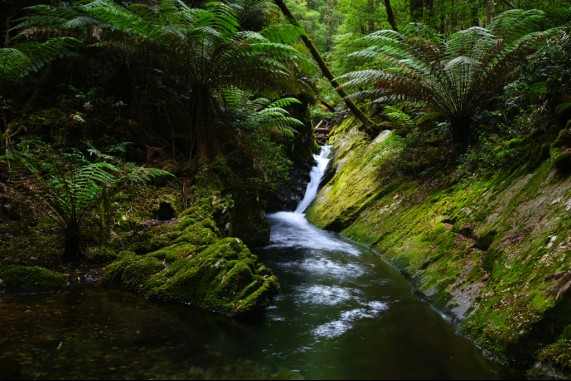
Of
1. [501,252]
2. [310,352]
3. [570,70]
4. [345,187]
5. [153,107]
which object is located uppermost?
[570,70]

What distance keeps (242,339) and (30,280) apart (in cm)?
230

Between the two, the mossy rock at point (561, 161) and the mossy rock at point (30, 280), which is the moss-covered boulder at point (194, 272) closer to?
the mossy rock at point (30, 280)

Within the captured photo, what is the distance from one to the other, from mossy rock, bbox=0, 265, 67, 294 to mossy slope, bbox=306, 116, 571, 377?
154 inches

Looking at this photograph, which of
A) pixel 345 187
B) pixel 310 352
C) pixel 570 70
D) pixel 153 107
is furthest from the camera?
pixel 345 187

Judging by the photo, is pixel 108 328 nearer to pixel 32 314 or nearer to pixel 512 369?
pixel 32 314

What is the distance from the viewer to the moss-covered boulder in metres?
3.78

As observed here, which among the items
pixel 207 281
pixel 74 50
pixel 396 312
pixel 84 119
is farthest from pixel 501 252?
pixel 74 50

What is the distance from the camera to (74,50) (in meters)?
6.42

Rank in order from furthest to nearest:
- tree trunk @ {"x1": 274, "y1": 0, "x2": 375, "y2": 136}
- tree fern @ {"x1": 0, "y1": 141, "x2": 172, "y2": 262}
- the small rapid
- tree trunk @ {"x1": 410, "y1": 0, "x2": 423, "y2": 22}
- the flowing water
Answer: tree trunk @ {"x1": 410, "y1": 0, "x2": 423, "y2": 22}, tree trunk @ {"x1": 274, "y1": 0, "x2": 375, "y2": 136}, tree fern @ {"x1": 0, "y1": 141, "x2": 172, "y2": 262}, the small rapid, the flowing water

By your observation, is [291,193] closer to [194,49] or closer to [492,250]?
[194,49]

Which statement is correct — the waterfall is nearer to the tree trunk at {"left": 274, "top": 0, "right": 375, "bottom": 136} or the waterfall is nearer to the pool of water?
the tree trunk at {"left": 274, "top": 0, "right": 375, "bottom": 136}

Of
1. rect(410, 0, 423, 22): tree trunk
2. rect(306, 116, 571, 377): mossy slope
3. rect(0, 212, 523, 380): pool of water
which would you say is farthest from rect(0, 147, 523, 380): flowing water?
rect(410, 0, 423, 22): tree trunk

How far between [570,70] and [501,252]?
8.64ft

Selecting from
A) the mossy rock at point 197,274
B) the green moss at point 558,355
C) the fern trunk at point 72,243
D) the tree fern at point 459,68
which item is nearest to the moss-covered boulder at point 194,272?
the mossy rock at point 197,274
